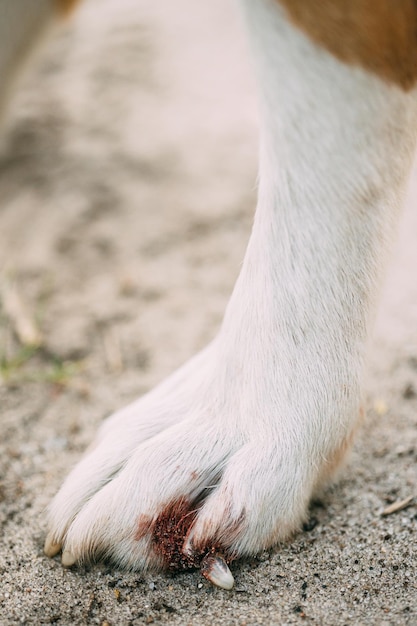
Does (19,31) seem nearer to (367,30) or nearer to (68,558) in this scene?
(367,30)

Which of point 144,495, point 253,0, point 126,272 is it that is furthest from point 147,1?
point 144,495

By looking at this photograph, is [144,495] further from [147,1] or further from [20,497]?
[147,1]

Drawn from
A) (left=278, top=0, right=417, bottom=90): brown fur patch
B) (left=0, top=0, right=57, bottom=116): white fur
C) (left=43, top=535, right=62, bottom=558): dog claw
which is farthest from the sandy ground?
(left=0, top=0, right=57, bottom=116): white fur

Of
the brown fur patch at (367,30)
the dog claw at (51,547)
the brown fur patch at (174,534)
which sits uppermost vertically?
the brown fur patch at (367,30)

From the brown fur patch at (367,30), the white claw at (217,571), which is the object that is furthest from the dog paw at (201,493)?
the brown fur patch at (367,30)

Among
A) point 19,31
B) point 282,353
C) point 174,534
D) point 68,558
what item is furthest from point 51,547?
point 19,31

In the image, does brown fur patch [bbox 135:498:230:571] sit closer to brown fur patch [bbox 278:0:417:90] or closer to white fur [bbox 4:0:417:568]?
white fur [bbox 4:0:417:568]

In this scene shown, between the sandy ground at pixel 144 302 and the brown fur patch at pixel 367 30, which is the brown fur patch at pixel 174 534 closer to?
the sandy ground at pixel 144 302
